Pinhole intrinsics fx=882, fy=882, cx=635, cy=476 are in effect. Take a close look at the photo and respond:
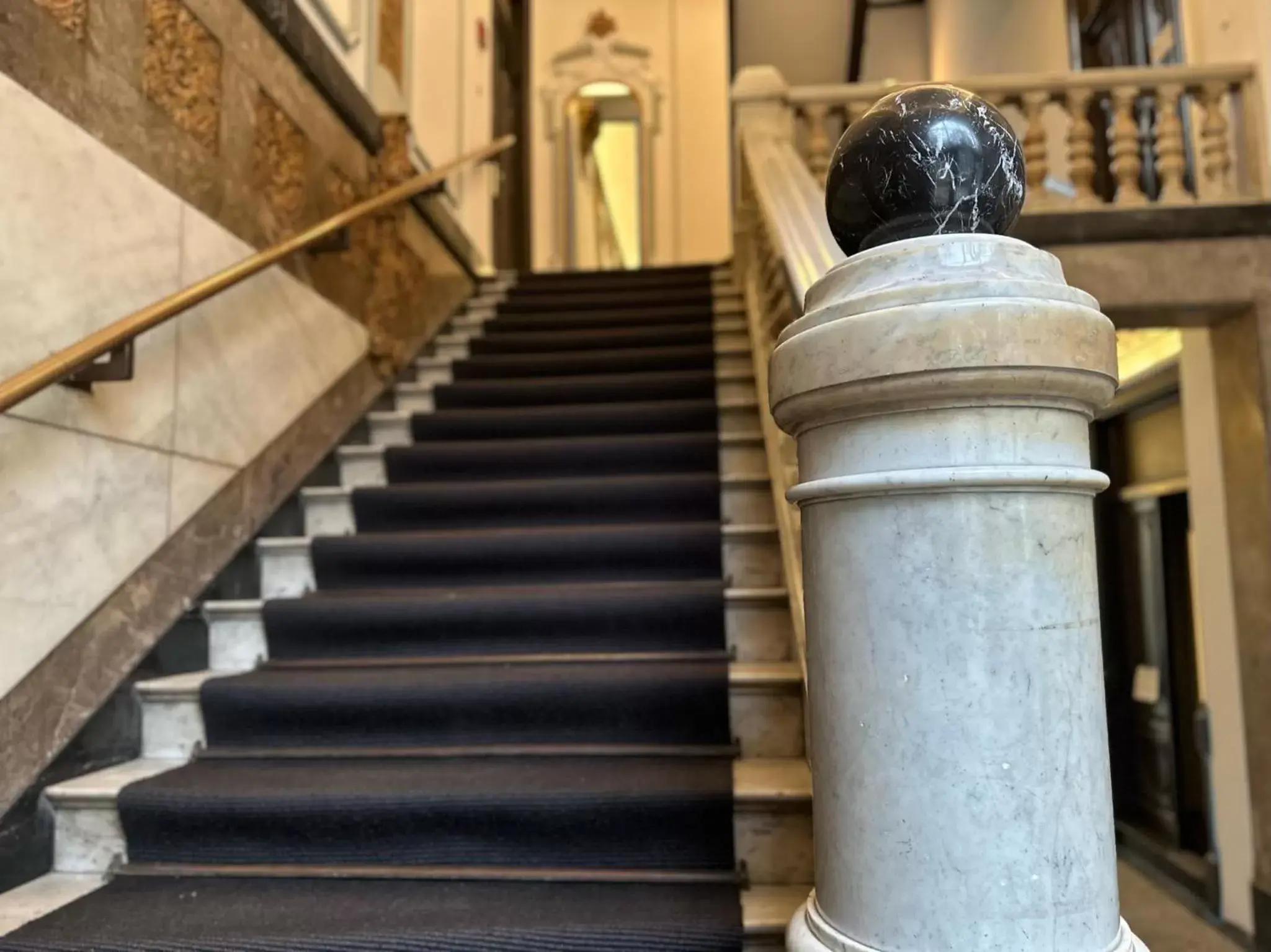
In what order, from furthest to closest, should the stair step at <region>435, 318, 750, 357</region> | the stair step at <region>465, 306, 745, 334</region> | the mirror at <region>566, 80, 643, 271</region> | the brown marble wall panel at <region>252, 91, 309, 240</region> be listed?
the mirror at <region>566, 80, 643, 271</region> < the stair step at <region>465, 306, 745, 334</region> < the stair step at <region>435, 318, 750, 357</region> < the brown marble wall panel at <region>252, 91, 309, 240</region>

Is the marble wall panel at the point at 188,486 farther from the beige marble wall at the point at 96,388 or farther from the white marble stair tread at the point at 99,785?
the white marble stair tread at the point at 99,785

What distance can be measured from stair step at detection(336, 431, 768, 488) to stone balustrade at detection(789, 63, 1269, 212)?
1192 millimetres

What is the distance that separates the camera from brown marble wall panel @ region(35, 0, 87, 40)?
1745mm

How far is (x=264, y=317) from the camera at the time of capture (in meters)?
2.58

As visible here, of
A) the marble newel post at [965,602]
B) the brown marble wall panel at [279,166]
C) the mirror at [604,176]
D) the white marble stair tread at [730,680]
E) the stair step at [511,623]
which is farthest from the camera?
the mirror at [604,176]

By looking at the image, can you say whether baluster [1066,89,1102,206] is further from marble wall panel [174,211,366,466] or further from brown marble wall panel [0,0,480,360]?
marble wall panel [174,211,366,466]

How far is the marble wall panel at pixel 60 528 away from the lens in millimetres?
1608

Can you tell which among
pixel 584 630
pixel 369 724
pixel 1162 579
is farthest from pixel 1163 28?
pixel 369 724

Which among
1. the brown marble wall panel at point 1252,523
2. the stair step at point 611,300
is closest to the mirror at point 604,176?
the stair step at point 611,300

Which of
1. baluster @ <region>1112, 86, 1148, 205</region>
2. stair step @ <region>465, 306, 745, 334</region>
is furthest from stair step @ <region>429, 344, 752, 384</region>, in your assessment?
baluster @ <region>1112, 86, 1148, 205</region>

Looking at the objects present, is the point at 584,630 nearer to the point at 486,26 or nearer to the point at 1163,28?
the point at 1163,28

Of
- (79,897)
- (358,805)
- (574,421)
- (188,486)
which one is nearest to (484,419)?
(574,421)

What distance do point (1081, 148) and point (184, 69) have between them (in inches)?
113

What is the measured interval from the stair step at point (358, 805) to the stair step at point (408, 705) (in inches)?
3.5
